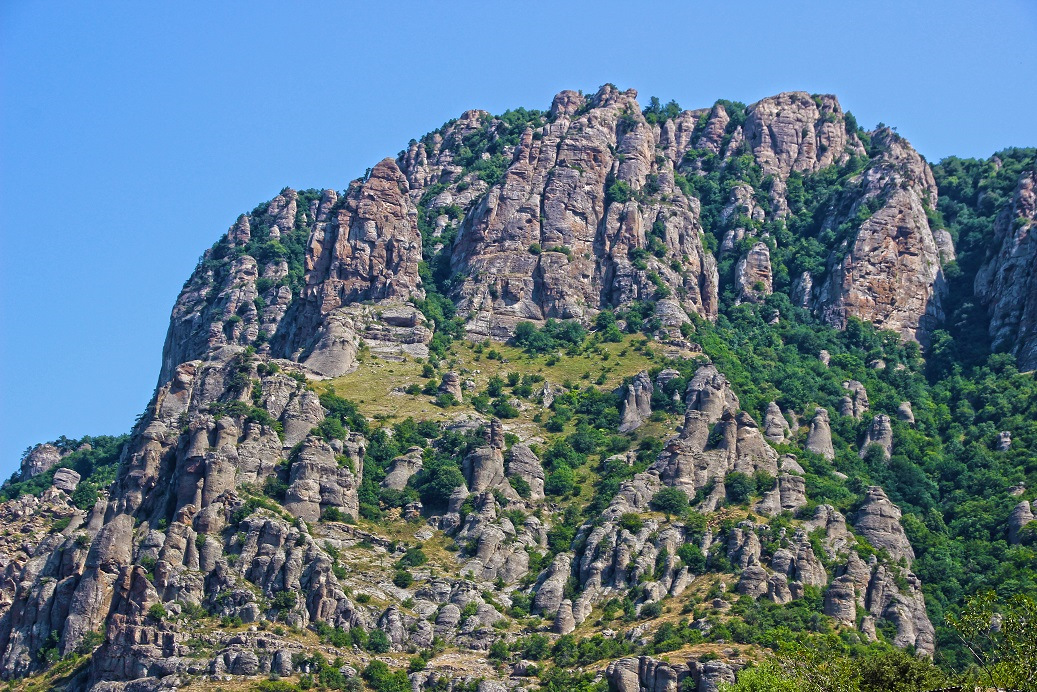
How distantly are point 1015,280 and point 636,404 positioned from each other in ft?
160

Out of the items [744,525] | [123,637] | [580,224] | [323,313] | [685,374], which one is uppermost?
[580,224]

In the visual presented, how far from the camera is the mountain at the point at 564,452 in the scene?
377 ft

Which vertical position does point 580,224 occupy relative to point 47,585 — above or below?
above

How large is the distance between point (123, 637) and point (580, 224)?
83256 mm

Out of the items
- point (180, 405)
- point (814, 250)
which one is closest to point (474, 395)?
point (180, 405)

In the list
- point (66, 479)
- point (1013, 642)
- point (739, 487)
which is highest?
point (66, 479)

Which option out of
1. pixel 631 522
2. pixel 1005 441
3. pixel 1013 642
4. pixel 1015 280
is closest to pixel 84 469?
pixel 631 522

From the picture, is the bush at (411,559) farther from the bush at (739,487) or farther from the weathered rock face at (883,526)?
the weathered rock face at (883,526)

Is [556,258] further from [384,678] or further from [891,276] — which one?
[384,678]

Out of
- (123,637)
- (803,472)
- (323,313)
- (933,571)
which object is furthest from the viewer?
(323,313)

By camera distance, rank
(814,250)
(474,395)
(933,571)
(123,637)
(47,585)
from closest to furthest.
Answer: (123,637)
(47,585)
(933,571)
(474,395)
(814,250)

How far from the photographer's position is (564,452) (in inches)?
5615

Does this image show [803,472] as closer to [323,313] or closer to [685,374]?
[685,374]

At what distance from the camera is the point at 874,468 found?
14700cm
